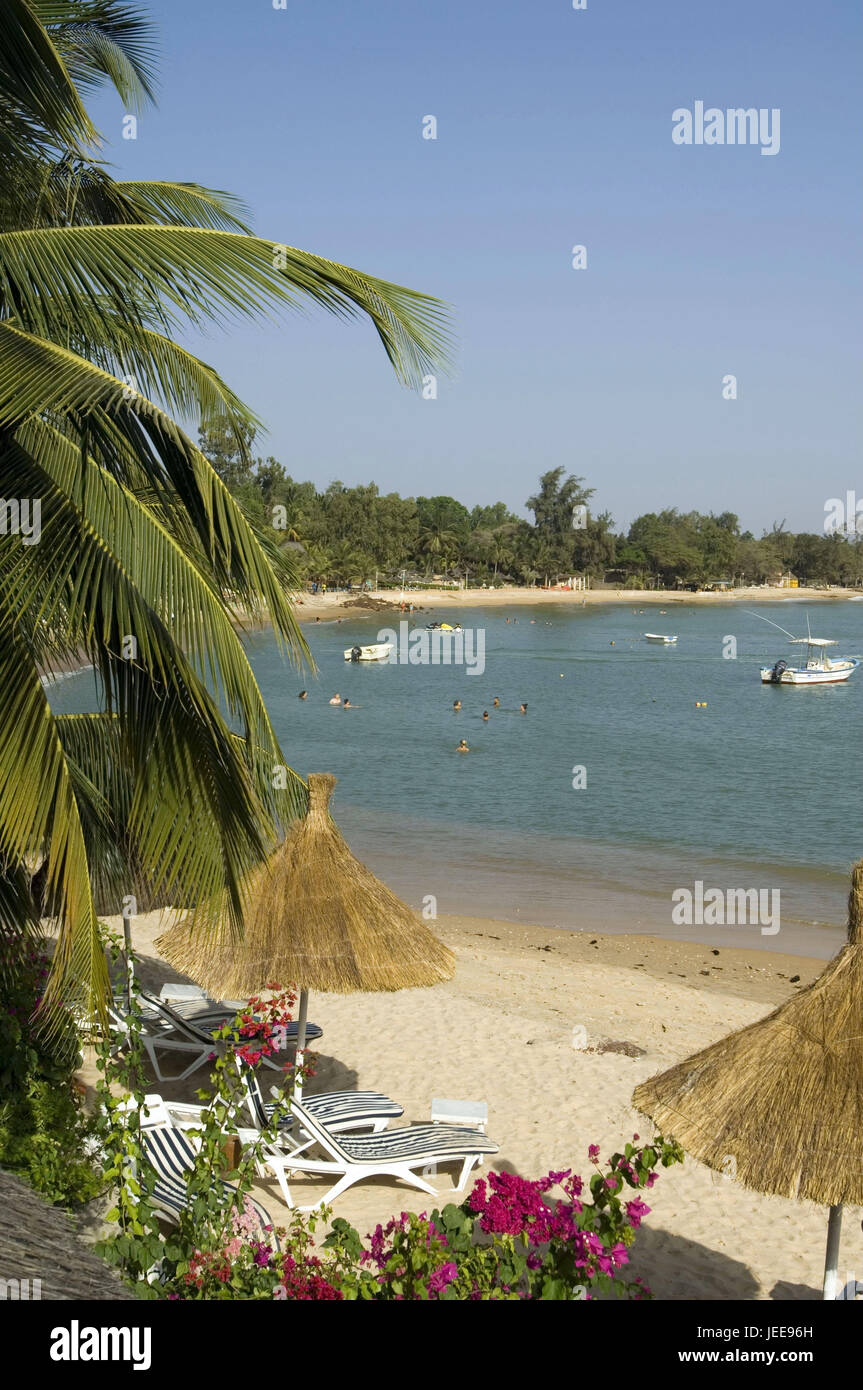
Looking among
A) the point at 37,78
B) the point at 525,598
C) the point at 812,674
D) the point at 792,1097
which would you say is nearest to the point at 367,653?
the point at 812,674

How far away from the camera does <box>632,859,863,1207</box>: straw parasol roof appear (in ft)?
16.1

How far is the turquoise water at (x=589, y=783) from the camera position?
68.5 ft

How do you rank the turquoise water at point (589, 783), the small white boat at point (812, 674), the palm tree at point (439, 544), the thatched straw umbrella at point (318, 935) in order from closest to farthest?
the thatched straw umbrella at point (318, 935)
the turquoise water at point (589, 783)
the small white boat at point (812, 674)
the palm tree at point (439, 544)

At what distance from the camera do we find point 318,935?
7.91m

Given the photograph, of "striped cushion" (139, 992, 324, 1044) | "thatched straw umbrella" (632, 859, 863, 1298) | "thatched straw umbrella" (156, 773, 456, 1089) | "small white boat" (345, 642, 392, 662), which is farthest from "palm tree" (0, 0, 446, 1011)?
"small white boat" (345, 642, 392, 662)

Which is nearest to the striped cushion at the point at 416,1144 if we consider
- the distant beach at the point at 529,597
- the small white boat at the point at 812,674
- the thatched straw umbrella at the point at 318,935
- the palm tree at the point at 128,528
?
the thatched straw umbrella at the point at 318,935

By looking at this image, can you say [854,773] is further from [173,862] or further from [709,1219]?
[173,862]

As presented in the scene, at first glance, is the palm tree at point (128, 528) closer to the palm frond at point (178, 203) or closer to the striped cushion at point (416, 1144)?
the palm frond at point (178, 203)

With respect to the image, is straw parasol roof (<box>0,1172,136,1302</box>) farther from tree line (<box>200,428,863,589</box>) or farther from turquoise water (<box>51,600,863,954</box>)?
tree line (<box>200,428,863,589</box>)

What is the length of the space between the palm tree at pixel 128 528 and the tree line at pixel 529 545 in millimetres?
90493

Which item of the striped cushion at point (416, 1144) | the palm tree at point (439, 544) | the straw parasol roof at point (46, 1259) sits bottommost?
the striped cushion at point (416, 1144)

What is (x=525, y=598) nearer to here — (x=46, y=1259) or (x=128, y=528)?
(x=128, y=528)

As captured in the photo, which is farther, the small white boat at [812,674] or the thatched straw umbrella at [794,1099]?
the small white boat at [812,674]

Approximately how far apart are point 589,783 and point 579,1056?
22.8 meters
